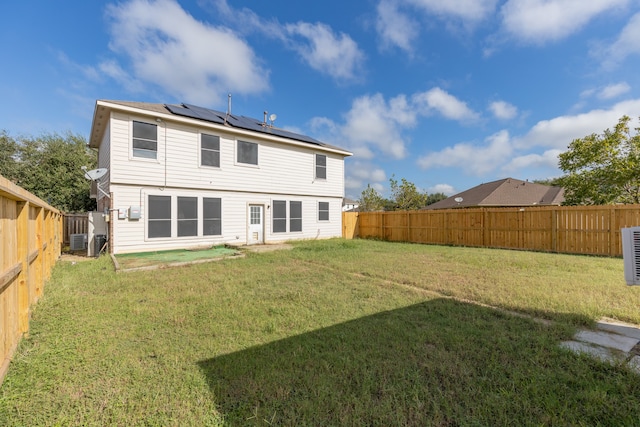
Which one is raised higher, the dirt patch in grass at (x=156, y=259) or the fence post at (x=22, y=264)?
the fence post at (x=22, y=264)

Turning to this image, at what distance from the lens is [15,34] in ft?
29.5

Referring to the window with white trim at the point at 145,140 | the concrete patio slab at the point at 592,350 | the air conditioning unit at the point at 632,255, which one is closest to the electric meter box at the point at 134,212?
the window with white trim at the point at 145,140

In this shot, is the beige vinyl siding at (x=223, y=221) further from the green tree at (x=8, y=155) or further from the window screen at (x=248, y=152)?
the green tree at (x=8, y=155)

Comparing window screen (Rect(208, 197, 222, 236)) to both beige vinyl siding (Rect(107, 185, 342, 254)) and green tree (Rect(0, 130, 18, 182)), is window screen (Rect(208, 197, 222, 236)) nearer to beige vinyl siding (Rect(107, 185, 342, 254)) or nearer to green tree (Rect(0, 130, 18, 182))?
beige vinyl siding (Rect(107, 185, 342, 254))

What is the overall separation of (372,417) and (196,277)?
5.21 metres

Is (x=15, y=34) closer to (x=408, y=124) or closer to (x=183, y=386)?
(x=183, y=386)

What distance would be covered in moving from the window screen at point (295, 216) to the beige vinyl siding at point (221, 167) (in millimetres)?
639

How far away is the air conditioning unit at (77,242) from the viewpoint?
34.7 feet

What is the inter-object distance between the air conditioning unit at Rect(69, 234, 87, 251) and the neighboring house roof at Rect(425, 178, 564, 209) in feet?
81.5

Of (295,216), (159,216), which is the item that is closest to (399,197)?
(295,216)

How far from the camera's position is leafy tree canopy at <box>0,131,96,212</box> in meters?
16.9

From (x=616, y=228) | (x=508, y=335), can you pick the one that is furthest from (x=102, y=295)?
(x=616, y=228)

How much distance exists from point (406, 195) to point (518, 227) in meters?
17.4

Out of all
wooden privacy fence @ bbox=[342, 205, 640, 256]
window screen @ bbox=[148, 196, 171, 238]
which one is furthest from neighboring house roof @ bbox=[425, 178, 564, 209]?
window screen @ bbox=[148, 196, 171, 238]
